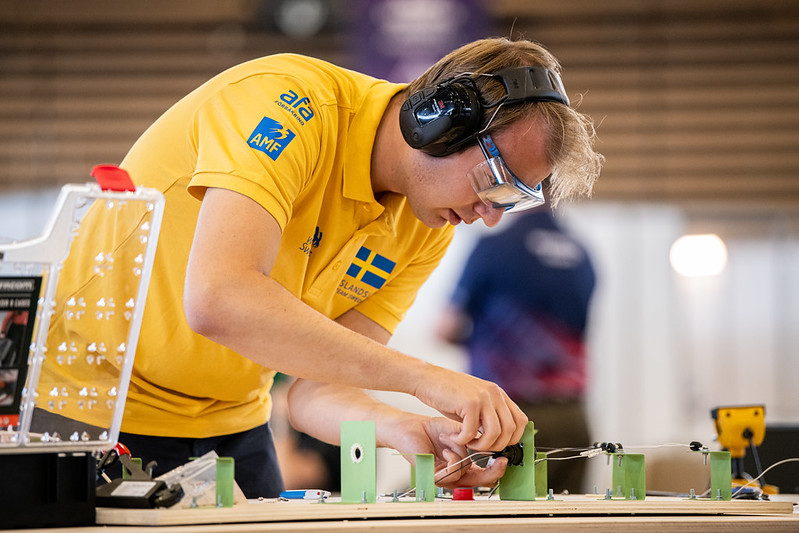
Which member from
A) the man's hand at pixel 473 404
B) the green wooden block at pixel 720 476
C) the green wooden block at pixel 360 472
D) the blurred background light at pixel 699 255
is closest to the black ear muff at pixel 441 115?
the man's hand at pixel 473 404

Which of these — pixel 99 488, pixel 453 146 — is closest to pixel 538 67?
pixel 453 146

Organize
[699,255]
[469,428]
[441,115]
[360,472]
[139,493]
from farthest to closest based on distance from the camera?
[699,255] → [441,115] → [469,428] → [360,472] → [139,493]

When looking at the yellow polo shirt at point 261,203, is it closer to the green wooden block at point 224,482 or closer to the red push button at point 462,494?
the green wooden block at point 224,482

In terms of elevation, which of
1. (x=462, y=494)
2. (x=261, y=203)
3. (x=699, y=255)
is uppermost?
(x=699, y=255)

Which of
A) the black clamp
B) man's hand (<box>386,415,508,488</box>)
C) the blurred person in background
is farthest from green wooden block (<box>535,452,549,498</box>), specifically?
the blurred person in background

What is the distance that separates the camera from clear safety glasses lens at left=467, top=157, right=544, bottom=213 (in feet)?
5.23

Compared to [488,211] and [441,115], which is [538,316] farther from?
[441,115]

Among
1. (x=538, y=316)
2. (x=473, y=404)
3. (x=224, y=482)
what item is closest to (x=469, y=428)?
(x=473, y=404)

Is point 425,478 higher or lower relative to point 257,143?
lower

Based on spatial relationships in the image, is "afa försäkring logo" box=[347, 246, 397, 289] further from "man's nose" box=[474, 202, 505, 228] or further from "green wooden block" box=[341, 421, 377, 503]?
"green wooden block" box=[341, 421, 377, 503]

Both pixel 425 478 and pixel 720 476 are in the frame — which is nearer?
pixel 425 478

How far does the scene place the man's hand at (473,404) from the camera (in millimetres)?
1365

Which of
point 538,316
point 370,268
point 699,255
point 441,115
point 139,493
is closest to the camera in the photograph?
point 139,493

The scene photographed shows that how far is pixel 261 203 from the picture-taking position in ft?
4.47
